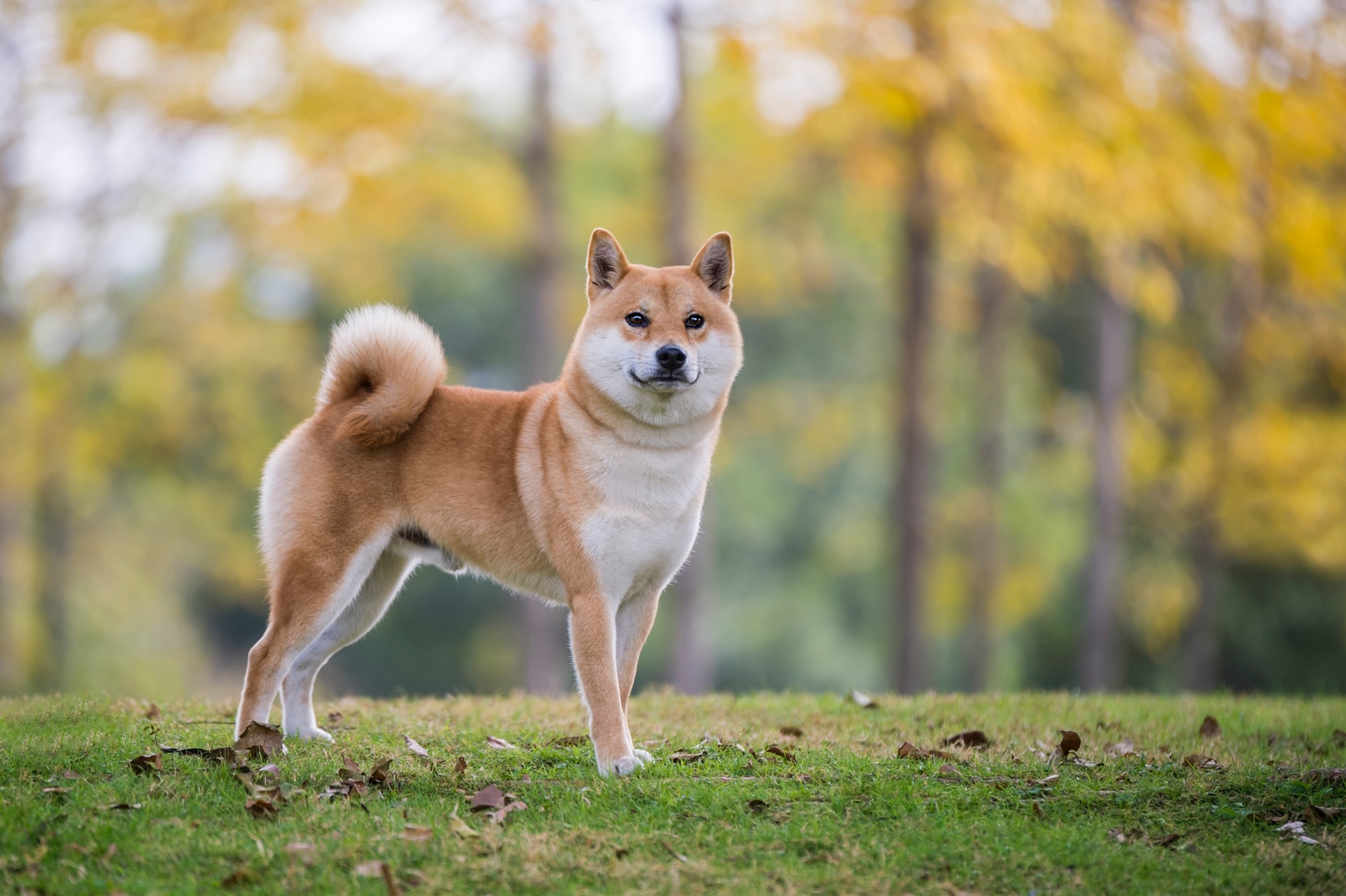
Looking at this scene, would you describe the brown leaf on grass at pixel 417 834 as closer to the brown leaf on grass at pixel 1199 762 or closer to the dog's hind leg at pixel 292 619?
the dog's hind leg at pixel 292 619

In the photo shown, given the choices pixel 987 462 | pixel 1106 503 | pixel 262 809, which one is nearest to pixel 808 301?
pixel 987 462

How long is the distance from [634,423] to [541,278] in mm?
6168

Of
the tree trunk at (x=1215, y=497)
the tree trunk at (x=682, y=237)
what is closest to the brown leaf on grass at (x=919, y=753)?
the tree trunk at (x=682, y=237)

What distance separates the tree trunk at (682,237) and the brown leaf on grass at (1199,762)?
14.1ft

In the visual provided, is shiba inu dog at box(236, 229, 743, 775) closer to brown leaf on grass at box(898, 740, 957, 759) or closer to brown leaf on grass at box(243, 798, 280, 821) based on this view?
brown leaf on grass at box(243, 798, 280, 821)

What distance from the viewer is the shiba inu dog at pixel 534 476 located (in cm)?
465

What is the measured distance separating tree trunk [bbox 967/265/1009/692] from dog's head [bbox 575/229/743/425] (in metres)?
9.76

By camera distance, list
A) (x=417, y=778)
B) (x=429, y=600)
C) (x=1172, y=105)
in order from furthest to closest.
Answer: (x=429, y=600)
(x=1172, y=105)
(x=417, y=778)

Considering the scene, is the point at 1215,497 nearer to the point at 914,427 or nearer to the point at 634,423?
the point at 914,427

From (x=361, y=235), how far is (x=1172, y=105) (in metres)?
8.12

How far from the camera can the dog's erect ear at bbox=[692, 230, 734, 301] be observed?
16.4ft

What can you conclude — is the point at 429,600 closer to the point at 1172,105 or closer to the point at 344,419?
the point at 1172,105

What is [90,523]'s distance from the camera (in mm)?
15773

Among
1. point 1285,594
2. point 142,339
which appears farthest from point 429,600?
point 1285,594
